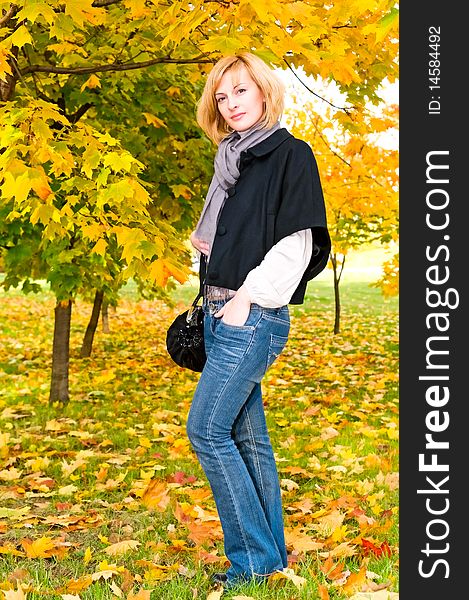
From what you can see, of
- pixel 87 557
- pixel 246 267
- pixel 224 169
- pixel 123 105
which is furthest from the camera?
pixel 123 105

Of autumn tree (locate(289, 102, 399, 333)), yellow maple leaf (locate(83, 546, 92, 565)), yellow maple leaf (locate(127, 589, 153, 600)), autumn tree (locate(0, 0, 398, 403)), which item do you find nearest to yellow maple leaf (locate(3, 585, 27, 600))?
yellow maple leaf (locate(127, 589, 153, 600))

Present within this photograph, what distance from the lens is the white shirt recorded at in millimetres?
2533

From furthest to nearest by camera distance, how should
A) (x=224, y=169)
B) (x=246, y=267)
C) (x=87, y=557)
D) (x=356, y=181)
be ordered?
(x=356, y=181)
(x=87, y=557)
(x=224, y=169)
(x=246, y=267)

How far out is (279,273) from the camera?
254 cm

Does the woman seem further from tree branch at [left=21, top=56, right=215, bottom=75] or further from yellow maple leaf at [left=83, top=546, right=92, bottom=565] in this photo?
tree branch at [left=21, top=56, right=215, bottom=75]

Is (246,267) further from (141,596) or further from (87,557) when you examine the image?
(87,557)

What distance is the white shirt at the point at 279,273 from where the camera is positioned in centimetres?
253

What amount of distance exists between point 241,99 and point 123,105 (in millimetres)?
3453

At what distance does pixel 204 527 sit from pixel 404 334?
1421mm

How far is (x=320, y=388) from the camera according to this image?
7.98 metres

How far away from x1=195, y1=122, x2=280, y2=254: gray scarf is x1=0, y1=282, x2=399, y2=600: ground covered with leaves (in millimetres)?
1300

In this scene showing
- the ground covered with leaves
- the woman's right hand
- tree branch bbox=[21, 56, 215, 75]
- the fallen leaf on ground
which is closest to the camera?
the fallen leaf on ground

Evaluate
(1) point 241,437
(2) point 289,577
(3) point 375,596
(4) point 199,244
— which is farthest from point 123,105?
(3) point 375,596

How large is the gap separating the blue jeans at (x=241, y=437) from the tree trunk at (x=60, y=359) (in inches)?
185
